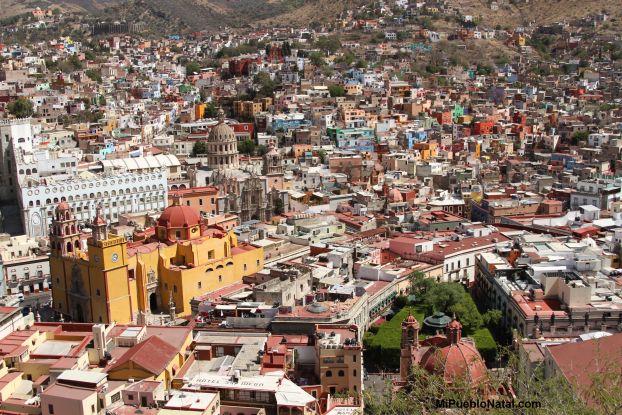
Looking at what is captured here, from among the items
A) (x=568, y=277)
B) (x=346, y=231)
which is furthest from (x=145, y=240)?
(x=568, y=277)

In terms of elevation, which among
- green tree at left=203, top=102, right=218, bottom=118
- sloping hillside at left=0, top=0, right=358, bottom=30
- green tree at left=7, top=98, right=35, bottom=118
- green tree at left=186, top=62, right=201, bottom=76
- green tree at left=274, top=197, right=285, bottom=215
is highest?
sloping hillside at left=0, top=0, right=358, bottom=30

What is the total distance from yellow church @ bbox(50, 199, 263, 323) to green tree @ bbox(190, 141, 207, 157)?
2423 centimetres

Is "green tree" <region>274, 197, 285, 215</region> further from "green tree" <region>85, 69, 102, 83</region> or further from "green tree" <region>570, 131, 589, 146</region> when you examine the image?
"green tree" <region>85, 69, 102, 83</region>

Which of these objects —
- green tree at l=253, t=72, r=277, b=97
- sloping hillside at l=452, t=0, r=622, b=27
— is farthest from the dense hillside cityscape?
sloping hillside at l=452, t=0, r=622, b=27

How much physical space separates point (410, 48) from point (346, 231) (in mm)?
69081

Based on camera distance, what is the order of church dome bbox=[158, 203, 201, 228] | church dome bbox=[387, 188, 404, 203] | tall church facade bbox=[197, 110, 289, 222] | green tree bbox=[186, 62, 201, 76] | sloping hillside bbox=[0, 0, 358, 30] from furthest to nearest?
sloping hillside bbox=[0, 0, 358, 30], green tree bbox=[186, 62, 201, 76], church dome bbox=[387, 188, 404, 203], tall church facade bbox=[197, 110, 289, 222], church dome bbox=[158, 203, 201, 228]

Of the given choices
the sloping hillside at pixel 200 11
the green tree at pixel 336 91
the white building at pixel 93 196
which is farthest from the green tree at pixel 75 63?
the white building at pixel 93 196

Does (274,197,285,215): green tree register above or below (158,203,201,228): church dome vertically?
below

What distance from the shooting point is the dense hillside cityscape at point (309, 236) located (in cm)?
2369

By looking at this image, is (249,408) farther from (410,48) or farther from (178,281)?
(410,48)

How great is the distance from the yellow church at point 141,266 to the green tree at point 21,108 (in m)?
35.9

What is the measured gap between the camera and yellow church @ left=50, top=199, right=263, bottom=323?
104 ft

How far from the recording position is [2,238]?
39438mm

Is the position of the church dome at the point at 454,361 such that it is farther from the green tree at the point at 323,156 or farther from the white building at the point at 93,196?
the green tree at the point at 323,156
